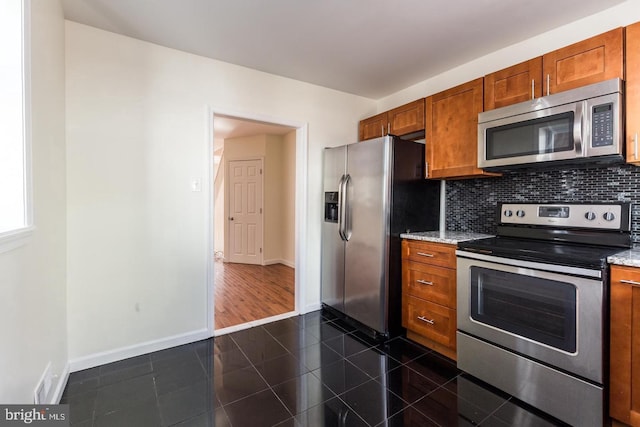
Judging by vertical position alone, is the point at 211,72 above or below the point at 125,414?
above

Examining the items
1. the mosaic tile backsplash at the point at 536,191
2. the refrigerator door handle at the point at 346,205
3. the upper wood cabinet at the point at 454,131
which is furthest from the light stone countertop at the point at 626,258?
the refrigerator door handle at the point at 346,205

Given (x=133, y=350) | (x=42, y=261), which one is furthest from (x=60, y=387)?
(x=42, y=261)

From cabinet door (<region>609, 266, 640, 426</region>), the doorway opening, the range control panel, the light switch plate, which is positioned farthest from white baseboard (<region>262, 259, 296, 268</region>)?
cabinet door (<region>609, 266, 640, 426</region>)

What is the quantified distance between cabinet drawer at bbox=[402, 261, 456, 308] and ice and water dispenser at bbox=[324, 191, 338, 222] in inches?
35.8

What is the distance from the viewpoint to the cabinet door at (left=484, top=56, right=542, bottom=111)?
1.95 m

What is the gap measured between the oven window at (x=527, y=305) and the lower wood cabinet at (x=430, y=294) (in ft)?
0.79

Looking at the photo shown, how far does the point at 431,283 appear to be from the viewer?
231cm

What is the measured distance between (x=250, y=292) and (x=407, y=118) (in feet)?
9.44

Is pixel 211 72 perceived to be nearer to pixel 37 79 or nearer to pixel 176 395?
pixel 37 79

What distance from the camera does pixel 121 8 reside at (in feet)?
6.31

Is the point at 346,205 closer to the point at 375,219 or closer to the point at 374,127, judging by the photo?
the point at 375,219

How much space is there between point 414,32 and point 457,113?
2.34ft

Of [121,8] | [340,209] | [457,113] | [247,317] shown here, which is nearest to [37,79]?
[121,8]

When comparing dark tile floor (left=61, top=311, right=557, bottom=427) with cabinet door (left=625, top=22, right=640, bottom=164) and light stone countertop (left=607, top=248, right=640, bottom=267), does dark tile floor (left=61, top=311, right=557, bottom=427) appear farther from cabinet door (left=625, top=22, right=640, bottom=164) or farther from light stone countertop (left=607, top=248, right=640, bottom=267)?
cabinet door (left=625, top=22, right=640, bottom=164)
